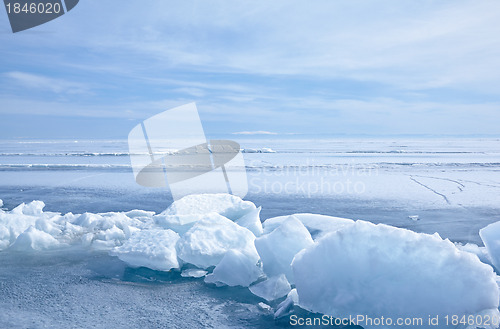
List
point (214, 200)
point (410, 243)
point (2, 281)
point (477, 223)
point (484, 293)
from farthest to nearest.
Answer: point (477, 223) < point (214, 200) < point (2, 281) < point (410, 243) < point (484, 293)

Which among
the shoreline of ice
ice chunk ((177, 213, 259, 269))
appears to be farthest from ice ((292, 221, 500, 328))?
ice chunk ((177, 213, 259, 269))

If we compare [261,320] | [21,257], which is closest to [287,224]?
[261,320]

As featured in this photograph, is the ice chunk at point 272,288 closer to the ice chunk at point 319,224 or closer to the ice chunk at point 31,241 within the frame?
the ice chunk at point 319,224

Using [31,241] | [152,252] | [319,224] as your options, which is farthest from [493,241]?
[31,241]

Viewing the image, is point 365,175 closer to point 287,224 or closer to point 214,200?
point 214,200

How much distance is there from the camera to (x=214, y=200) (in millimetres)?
4352

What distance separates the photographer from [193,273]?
3246 millimetres

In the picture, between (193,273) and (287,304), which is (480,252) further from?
(193,273)

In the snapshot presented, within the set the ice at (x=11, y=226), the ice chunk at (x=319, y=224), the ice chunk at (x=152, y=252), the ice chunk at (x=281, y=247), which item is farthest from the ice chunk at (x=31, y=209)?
the ice chunk at (x=281, y=247)

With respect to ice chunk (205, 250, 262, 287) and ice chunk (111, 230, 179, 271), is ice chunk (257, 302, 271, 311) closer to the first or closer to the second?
ice chunk (205, 250, 262, 287)

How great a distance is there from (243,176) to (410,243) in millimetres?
7873

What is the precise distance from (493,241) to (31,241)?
4.25 m

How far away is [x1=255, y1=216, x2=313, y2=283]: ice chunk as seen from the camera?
3.03 meters

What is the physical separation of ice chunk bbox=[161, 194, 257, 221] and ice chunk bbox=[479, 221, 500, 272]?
2.25 m
